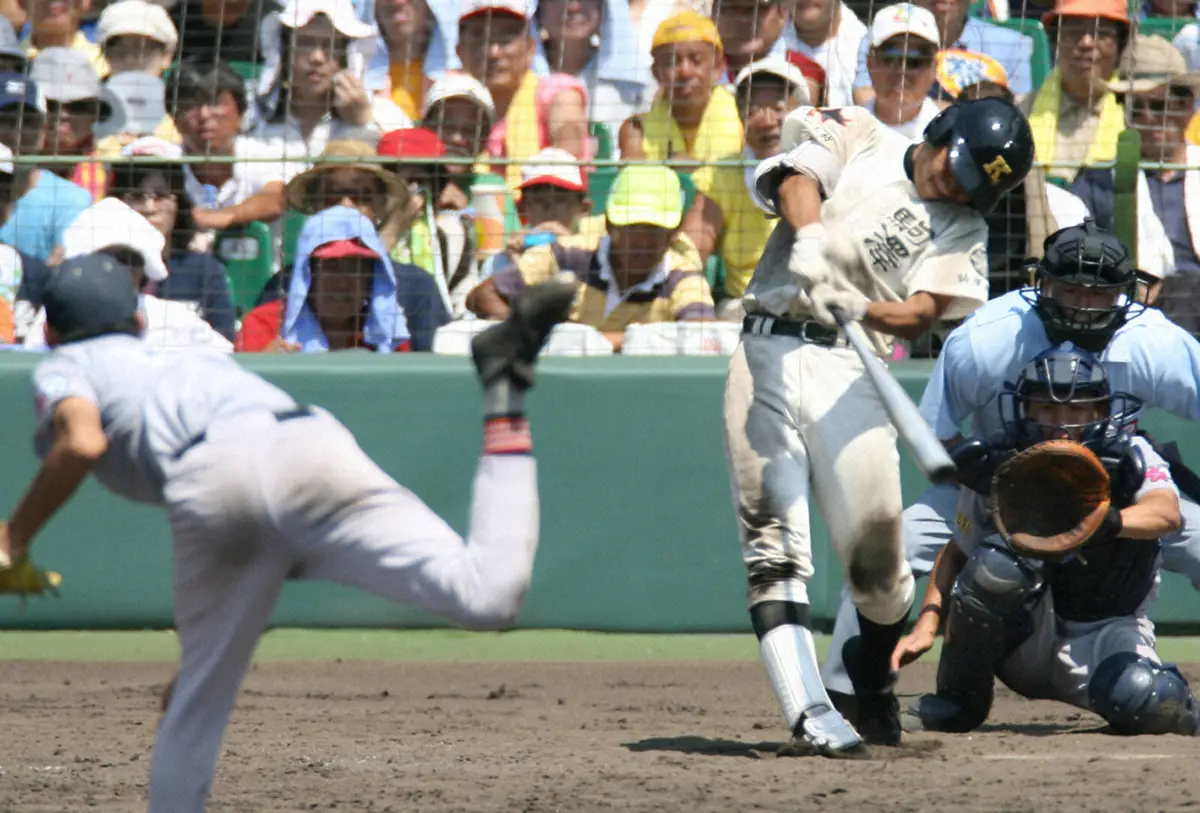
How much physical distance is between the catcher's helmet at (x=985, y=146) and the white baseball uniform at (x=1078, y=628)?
37.3 inches

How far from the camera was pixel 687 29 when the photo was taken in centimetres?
737

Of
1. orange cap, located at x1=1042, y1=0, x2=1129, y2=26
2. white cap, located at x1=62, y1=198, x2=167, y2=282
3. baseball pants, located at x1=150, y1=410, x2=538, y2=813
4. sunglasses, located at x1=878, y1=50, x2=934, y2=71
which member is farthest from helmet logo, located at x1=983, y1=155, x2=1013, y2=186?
white cap, located at x1=62, y1=198, x2=167, y2=282

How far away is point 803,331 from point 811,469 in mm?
380

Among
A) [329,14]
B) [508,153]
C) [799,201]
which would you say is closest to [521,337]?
[799,201]

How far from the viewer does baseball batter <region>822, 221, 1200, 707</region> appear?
527cm

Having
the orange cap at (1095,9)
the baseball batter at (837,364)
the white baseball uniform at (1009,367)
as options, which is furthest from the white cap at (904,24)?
the baseball batter at (837,364)

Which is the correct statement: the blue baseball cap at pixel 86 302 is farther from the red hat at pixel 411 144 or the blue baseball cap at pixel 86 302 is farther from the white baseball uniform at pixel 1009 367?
the red hat at pixel 411 144

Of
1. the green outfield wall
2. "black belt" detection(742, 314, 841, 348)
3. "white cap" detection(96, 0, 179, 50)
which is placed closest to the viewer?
"black belt" detection(742, 314, 841, 348)

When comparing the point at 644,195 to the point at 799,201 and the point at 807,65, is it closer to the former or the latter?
the point at 807,65

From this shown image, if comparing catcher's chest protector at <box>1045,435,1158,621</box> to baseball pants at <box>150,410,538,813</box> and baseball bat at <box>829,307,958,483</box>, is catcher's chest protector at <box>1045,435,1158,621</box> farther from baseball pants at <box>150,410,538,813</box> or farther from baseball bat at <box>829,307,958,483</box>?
baseball pants at <box>150,410,538,813</box>

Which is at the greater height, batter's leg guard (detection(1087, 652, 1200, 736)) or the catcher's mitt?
the catcher's mitt

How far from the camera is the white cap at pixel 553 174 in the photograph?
7.21 metres

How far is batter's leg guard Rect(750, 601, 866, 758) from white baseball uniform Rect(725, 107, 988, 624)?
8 cm

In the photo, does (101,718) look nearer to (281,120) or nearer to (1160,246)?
(281,120)
